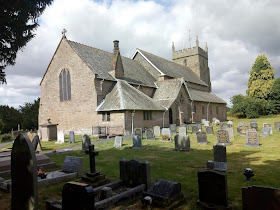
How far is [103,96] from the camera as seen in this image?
81.7ft

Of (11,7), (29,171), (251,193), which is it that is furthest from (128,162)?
(11,7)

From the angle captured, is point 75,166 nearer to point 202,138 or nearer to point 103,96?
point 202,138

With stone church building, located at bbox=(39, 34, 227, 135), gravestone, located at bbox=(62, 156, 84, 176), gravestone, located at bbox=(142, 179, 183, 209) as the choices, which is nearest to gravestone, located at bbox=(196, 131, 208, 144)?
stone church building, located at bbox=(39, 34, 227, 135)

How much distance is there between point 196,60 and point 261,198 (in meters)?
Answer: 49.2

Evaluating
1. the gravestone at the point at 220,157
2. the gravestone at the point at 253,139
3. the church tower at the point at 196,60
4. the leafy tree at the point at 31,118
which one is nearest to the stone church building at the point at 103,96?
the gravestone at the point at 253,139

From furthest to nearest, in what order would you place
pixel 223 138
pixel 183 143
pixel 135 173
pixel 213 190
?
1. pixel 223 138
2. pixel 183 143
3. pixel 135 173
4. pixel 213 190

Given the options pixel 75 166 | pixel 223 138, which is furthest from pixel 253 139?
pixel 75 166

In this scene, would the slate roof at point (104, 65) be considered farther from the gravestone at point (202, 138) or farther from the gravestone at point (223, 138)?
the gravestone at point (223, 138)

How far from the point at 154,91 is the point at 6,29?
23858 mm

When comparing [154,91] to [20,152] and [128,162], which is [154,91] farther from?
[20,152]

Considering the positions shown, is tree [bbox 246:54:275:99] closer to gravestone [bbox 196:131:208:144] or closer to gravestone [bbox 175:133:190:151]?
gravestone [bbox 196:131:208:144]

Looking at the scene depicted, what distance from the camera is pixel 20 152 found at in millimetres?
4926

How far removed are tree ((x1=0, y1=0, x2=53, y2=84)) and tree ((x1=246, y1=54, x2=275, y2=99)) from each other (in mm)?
51555

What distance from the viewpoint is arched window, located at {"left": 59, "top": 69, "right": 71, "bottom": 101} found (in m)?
26.9
